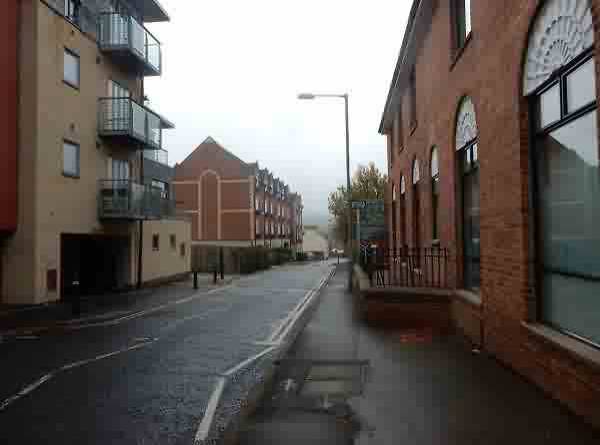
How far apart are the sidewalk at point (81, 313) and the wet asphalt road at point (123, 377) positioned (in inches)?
48.2

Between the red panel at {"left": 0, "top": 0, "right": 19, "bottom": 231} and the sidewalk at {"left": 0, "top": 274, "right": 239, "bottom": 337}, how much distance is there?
2709 millimetres

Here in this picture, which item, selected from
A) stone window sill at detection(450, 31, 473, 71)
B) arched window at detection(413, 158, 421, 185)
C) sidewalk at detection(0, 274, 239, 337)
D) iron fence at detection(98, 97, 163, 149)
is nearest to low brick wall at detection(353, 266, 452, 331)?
stone window sill at detection(450, 31, 473, 71)

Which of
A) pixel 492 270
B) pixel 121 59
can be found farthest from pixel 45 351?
pixel 121 59

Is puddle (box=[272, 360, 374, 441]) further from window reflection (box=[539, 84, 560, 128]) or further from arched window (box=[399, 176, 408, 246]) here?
arched window (box=[399, 176, 408, 246])

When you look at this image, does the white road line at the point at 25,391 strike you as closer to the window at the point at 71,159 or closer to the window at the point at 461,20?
the window at the point at 461,20

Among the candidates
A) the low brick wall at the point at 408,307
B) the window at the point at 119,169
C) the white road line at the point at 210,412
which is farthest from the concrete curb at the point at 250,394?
the window at the point at 119,169

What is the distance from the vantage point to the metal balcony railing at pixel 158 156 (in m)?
24.8

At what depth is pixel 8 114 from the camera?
1455 centimetres

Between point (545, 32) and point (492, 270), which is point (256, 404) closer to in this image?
point (492, 270)

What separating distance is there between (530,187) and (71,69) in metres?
16.2

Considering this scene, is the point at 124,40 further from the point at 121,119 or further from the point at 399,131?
the point at 399,131

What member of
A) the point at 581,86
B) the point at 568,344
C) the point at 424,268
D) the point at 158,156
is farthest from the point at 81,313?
Result: the point at 158,156

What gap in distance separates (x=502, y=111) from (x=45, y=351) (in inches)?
314

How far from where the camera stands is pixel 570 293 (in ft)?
16.0
